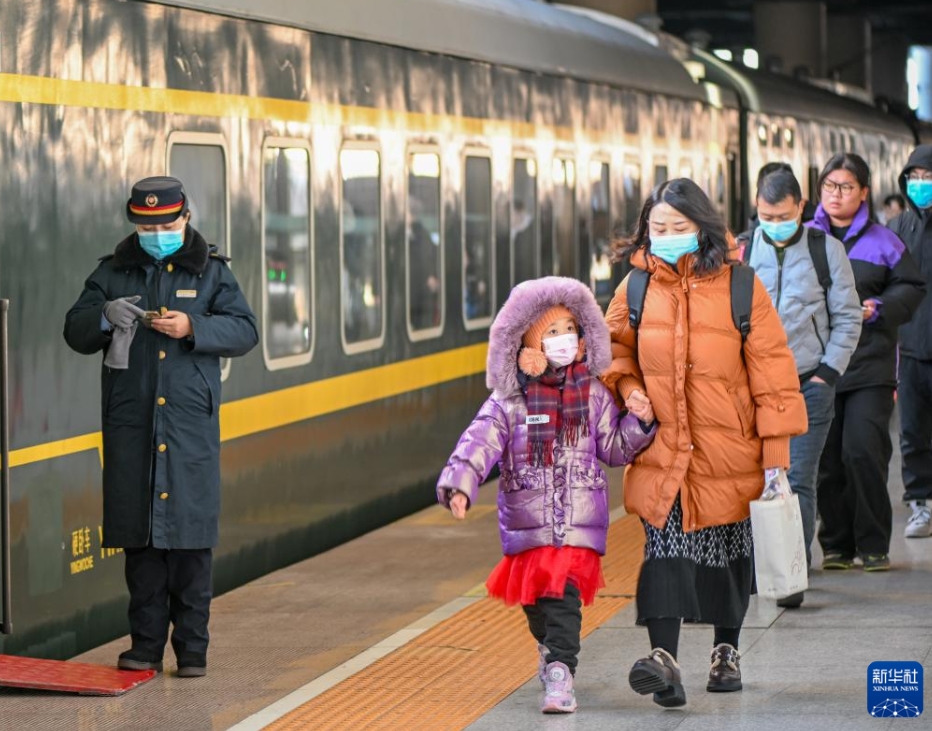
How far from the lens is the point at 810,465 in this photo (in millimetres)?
9039

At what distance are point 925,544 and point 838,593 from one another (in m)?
1.50

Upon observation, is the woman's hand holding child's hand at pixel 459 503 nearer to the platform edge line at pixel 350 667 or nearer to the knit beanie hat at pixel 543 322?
the knit beanie hat at pixel 543 322

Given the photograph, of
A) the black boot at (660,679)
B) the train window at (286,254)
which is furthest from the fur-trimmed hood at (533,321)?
the train window at (286,254)

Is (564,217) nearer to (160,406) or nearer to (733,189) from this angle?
(733,189)

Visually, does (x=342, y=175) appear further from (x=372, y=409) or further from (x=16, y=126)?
(x=16, y=126)

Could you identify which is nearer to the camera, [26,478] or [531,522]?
[531,522]

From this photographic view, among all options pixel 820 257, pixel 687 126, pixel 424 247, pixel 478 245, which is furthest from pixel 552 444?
pixel 687 126

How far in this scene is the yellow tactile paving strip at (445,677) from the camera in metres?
7.05

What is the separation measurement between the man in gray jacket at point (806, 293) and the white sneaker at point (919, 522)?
187cm

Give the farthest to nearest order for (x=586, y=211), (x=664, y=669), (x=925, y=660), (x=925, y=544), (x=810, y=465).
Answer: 1. (x=586, y=211)
2. (x=925, y=544)
3. (x=810, y=465)
4. (x=925, y=660)
5. (x=664, y=669)

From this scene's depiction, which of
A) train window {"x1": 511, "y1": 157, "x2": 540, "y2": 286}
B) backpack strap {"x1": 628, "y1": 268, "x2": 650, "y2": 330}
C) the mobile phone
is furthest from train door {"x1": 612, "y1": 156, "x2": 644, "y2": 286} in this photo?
backpack strap {"x1": 628, "y1": 268, "x2": 650, "y2": 330}

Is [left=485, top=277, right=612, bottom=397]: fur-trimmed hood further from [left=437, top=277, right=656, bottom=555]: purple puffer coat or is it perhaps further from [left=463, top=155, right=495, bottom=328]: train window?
[left=463, top=155, right=495, bottom=328]: train window

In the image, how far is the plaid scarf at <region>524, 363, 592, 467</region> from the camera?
7074mm

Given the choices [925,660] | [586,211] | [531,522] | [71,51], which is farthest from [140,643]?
[586,211]
